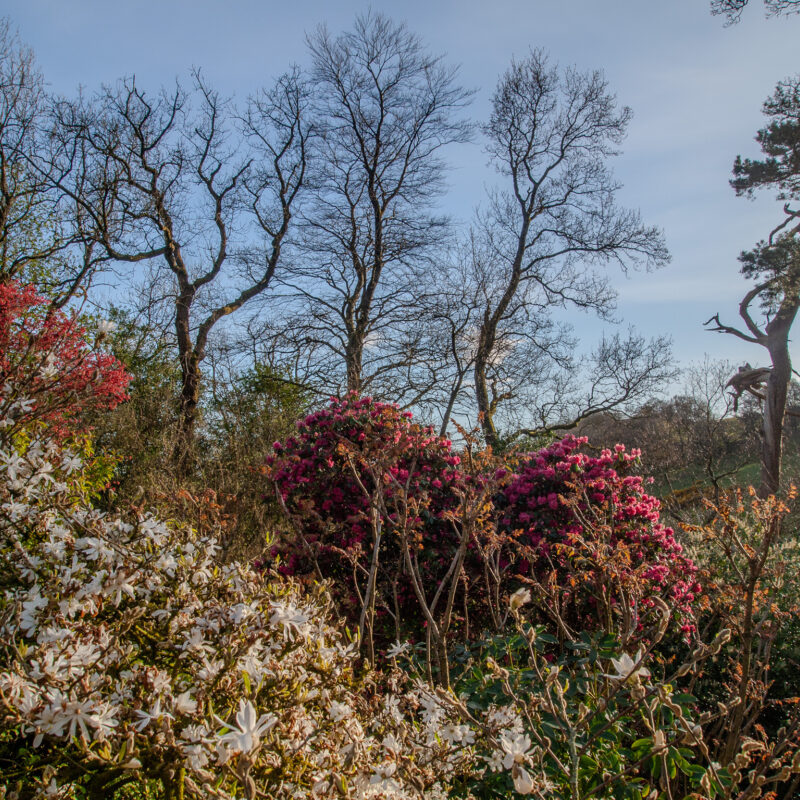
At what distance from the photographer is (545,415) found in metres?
14.7

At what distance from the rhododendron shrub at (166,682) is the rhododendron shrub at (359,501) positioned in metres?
1.90

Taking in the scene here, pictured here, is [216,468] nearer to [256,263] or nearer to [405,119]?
[256,263]

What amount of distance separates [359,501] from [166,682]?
12.2 feet

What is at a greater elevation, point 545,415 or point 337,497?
point 545,415

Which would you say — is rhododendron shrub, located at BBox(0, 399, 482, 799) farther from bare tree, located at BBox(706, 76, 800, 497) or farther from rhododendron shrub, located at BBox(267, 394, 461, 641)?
bare tree, located at BBox(706, 76, 800, 497)

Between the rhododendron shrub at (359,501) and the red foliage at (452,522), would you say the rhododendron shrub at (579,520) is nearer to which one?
the red foliage at (452,522)

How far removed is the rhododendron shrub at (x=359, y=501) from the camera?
418 cm

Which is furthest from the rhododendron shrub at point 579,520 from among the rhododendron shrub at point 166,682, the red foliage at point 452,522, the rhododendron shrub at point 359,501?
the rhododendron shrub at point 166,682

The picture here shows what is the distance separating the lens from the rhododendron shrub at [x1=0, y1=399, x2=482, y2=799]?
3.55ft

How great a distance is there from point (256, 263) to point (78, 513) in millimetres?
14299

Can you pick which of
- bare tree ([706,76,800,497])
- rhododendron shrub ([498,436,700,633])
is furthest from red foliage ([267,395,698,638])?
bare tree ([706,76,800,497])

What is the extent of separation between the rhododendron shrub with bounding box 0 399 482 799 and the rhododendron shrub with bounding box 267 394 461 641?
6.24 feet

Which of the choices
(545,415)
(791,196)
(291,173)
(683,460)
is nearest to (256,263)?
(291,173)

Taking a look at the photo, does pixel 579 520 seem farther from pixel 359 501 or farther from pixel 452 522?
pixel 359 501
